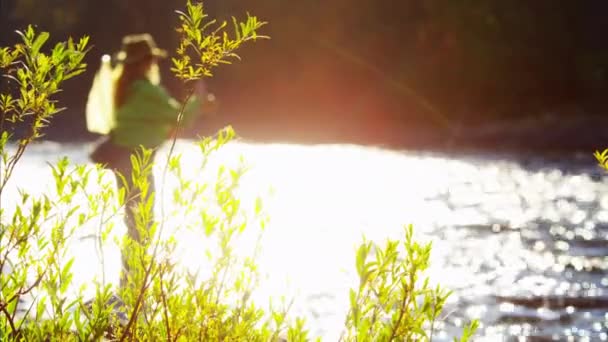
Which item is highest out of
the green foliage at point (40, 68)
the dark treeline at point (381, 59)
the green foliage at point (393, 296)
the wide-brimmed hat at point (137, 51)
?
the dark treeline at point (381, 59)

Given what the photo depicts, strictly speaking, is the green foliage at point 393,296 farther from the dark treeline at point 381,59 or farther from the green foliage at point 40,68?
the dark treeline at point 381,59

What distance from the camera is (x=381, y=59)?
139ft

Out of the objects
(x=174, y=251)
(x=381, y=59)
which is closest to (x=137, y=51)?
(x=174, y=251)

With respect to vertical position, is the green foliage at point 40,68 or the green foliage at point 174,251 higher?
the green foliage at point 40,68

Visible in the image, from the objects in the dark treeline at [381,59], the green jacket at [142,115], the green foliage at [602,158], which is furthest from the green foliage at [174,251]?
the dark treeline at [381,59]

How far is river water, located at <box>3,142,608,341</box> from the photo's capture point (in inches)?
340

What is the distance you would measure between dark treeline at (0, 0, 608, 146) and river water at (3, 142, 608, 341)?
528 inches

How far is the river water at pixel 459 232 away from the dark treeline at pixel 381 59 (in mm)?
13416

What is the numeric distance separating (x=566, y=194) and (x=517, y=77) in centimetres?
2220

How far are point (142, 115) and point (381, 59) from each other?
3562 centimetres

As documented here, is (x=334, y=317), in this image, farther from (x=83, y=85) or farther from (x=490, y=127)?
(x=83, y=85)

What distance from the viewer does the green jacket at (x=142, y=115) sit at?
757 cm

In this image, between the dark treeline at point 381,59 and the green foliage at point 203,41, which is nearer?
the green foliage at point 203,41

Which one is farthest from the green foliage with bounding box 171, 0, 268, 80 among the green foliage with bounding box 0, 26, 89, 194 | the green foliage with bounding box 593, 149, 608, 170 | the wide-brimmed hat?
the wide-brimmed hat
